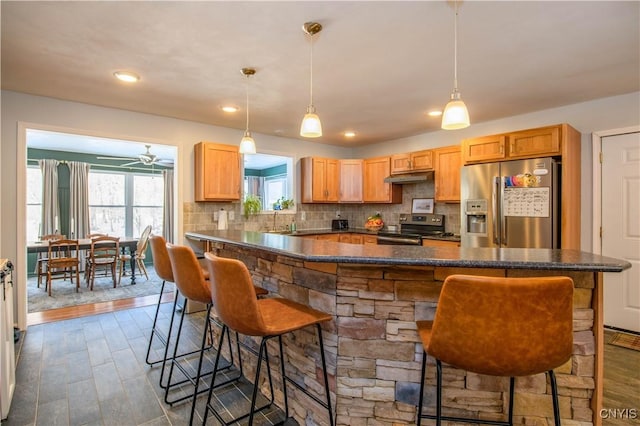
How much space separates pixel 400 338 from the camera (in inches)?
64.7

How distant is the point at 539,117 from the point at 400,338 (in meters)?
3.53

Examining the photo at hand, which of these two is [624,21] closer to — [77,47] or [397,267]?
[397,267]

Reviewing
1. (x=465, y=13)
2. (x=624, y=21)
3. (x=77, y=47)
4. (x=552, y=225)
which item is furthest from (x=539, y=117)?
(x=77, y=47)

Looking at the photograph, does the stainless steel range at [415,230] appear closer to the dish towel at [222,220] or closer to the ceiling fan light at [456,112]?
the dish towel at [222,220]

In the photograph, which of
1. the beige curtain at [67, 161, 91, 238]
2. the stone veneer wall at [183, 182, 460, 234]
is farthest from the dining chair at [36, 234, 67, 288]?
the stone veneer wall at [183, 182, 460, 234]

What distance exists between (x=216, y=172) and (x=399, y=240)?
8.71ft

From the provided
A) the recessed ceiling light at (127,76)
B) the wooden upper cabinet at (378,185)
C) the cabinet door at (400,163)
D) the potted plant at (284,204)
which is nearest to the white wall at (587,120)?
the cabinet door at (400,163)

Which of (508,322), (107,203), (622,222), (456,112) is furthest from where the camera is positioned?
(107,203)

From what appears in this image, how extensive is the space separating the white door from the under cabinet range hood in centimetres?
187

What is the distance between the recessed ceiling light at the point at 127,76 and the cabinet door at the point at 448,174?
144 inches

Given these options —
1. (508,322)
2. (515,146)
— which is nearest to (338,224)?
(515,146)

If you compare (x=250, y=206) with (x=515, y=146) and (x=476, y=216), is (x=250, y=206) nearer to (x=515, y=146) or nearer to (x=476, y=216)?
(x=476, y=216)

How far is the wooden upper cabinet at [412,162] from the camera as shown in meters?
4.65

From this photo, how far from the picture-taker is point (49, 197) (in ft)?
20.5
